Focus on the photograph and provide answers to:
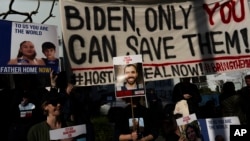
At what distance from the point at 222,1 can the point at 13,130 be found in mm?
3013

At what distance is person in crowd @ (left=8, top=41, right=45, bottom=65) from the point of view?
4.28 metres

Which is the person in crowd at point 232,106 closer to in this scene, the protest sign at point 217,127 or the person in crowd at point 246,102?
the person in crowd at point 246,102

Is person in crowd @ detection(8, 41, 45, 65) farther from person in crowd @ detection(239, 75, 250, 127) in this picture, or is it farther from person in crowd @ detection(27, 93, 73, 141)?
person in crowd @ detection(239, 75, 250, 127)

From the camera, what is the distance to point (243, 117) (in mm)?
6055

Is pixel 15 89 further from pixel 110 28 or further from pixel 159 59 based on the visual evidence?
pixel 159 59

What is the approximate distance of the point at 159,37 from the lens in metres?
4.87

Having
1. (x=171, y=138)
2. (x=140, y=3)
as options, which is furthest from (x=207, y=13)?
(x=171, y=138)

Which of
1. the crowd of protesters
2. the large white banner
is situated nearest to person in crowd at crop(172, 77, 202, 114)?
the crowd of protesters

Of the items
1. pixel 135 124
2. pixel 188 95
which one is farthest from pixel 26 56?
pixel 188 95

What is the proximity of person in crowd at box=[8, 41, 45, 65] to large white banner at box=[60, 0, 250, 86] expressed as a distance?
0.37 meters

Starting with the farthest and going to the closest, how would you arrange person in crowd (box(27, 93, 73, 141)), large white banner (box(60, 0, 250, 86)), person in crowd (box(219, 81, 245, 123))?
1. person in crowd (box(219, 81, 245, 123))
2. large white banner (box(60, 0, 250, 86))
3. person in crowd (box(27, 93, 73, 141))

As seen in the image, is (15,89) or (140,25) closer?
(15,89)

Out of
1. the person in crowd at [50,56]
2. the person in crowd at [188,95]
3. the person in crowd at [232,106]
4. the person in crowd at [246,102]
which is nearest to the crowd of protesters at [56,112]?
the person in crowd at [188,95]

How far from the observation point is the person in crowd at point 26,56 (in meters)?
4.28
